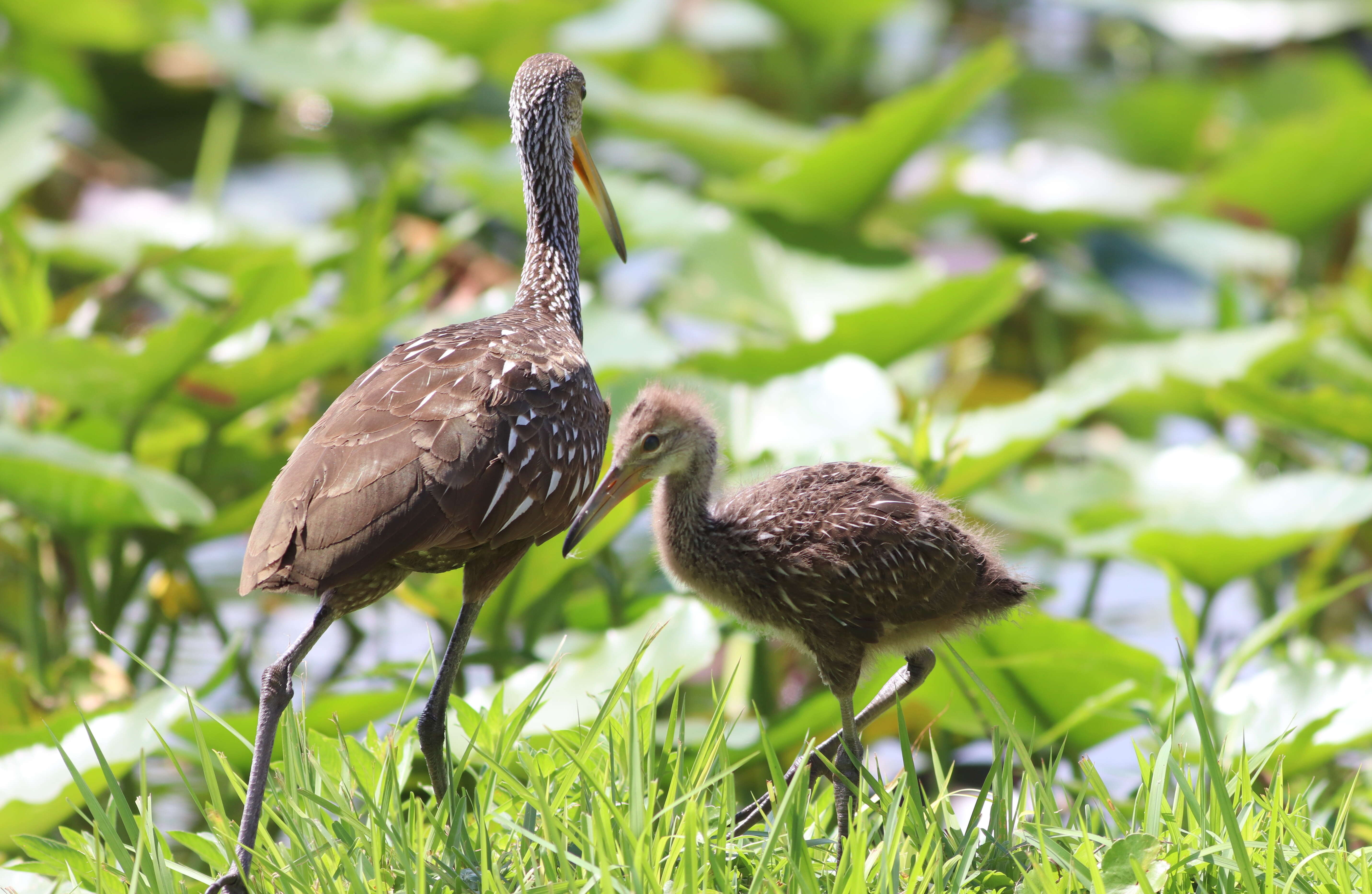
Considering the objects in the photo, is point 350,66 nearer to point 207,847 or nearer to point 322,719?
point 322,719

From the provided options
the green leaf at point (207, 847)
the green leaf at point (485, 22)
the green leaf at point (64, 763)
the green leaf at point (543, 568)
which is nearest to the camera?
the green leaf at point (207, 847)

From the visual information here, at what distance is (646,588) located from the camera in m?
4.11

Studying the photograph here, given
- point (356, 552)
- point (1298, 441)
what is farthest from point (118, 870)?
point (1298, 441)

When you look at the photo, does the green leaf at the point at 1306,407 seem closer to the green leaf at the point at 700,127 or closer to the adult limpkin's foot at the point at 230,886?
the green leaf at the point at 700,127

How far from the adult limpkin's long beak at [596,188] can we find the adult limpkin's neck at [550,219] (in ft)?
0.12

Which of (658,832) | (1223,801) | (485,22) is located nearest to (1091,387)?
(1223,801)

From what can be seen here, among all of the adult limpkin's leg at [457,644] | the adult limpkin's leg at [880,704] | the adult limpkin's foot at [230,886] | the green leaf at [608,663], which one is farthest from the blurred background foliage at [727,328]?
the adult limpkin's foot at [230,886]

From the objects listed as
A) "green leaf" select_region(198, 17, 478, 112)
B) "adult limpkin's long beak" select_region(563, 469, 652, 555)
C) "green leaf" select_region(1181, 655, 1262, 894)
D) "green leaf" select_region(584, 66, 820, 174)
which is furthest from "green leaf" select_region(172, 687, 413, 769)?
"green leaf" select_region(584, 66, 820, 174)

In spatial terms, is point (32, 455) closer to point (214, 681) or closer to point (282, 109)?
point (214, 681)

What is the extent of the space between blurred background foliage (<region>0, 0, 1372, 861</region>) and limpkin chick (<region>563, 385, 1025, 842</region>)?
276 mm

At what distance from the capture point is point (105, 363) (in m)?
3.72

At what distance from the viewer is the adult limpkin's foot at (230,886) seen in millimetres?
2109

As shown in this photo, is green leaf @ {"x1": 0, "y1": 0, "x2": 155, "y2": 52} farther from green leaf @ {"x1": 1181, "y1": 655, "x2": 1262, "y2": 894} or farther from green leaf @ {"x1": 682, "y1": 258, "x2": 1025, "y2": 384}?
green leaf @ {"x1": 1181, "y1": 655, "x2": 1262, "y2": 894}

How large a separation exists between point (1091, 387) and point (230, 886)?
2820 mm
